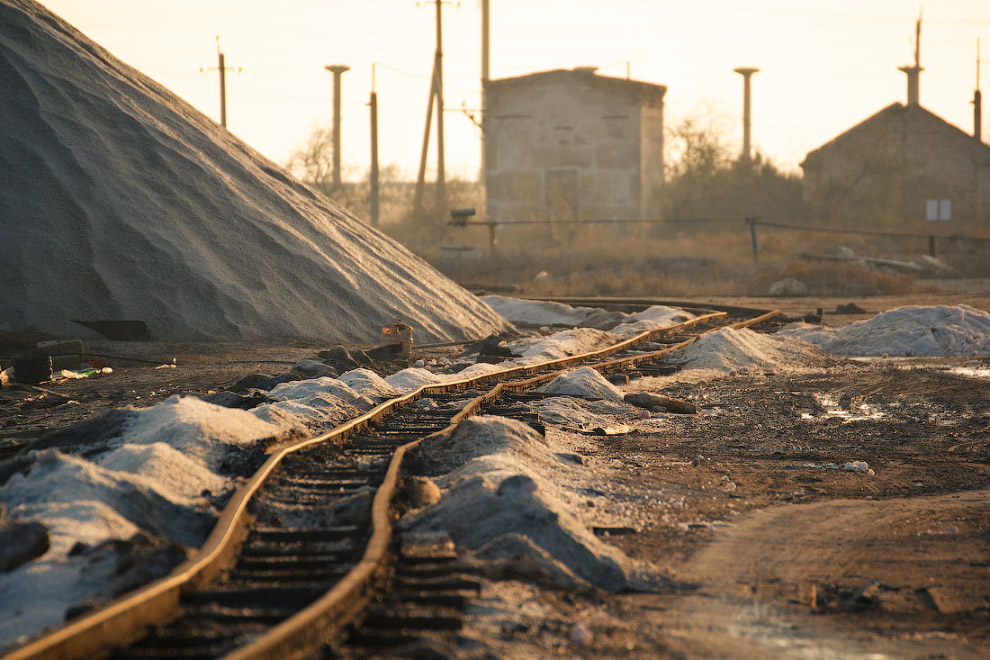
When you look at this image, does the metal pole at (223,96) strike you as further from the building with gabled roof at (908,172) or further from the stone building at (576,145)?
the building with gabled roof at (908,172)

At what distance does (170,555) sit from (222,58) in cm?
4629

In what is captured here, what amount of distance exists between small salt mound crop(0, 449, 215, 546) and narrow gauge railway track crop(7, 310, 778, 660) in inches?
9.9

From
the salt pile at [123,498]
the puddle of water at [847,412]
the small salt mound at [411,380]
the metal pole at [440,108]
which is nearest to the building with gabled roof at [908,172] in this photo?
the metal pole at [440,108]

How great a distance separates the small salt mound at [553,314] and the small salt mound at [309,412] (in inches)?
445

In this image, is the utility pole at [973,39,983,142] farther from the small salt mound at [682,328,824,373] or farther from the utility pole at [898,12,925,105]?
the small salt mound at [682,328,824,373]

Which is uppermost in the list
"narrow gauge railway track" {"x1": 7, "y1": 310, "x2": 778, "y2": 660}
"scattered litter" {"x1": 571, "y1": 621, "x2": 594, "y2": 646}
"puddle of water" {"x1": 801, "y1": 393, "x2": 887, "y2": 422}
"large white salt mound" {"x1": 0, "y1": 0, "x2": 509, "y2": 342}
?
"large white salt mound" {"x1": 0, "y1": 0, "x2": 509, "y2": 342}

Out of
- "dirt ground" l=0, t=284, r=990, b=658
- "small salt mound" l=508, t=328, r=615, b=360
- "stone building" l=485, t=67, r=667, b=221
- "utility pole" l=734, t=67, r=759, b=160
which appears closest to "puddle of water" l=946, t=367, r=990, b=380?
"dirt ground" l=0, t=284, r=990, b=658

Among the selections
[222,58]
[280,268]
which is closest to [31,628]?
[280,268]

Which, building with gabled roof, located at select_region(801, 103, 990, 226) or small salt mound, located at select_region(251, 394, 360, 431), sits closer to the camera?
small salt mound, located at select_region(251, 394, 360, 431)

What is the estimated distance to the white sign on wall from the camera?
Result: 48.8 m

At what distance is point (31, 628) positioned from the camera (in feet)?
12.2

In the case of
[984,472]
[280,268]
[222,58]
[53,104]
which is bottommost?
[984,472]

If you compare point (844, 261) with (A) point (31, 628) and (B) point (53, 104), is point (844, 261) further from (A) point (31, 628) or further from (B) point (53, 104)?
(A) point (31, 628)

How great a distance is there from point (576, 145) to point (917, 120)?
58.7ft
